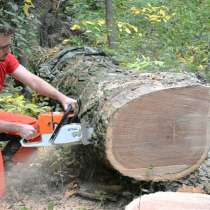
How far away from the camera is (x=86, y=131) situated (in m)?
4.12

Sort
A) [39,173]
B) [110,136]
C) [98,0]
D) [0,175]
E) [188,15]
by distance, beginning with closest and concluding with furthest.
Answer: [110,136]
[0,175]
[39,173]
[188,15]
[98,0]

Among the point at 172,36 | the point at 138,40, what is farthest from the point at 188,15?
the point at 138,40

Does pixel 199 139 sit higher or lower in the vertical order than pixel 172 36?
higher

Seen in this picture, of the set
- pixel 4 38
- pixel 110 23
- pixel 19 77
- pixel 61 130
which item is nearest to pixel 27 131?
pixel 61 130

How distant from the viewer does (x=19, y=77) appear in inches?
180

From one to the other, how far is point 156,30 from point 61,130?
→ 6296 mm

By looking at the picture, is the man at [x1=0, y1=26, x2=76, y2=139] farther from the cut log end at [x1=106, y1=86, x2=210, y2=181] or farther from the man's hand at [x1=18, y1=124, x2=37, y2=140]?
the cut log end at [x1=106, y1=86, x2=210, y2=181]

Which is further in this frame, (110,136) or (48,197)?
(48,197)

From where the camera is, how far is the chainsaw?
156 inches

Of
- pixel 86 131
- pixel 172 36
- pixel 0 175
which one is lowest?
pixel 172 36

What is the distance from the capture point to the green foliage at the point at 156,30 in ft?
27.3

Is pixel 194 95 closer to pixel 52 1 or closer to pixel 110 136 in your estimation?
pixel 110 136

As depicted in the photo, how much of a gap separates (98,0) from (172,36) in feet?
7.66

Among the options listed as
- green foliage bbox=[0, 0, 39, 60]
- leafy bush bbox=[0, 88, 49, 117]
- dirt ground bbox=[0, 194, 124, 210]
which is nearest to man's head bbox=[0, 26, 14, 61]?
dirt ground bbox=[0, 194, 124, 210]
